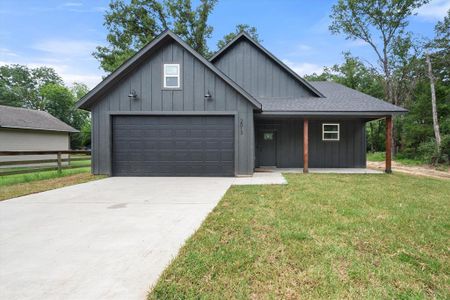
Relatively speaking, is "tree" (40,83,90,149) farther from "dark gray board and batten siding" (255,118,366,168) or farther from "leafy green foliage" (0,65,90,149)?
"dark gray board and batten siding" (255,118,366,168)

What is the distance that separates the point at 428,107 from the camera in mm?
19125

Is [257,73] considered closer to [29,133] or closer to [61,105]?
[29,133]

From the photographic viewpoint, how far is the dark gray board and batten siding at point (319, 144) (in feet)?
40.5

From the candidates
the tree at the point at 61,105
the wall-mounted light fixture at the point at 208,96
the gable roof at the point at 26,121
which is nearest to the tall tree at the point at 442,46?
the wall-mounted light fixture at the point at 208,96

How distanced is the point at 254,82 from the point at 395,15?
17463 millimetres

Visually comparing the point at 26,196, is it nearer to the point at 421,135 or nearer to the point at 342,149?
the point at 342,149

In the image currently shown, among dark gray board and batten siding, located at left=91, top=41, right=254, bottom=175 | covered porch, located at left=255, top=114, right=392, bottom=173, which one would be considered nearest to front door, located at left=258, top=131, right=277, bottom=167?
covered porch, located at left=255, top=114, right=392, bottom=173

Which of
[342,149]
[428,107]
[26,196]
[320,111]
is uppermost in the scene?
[428,107]

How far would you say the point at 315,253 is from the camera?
111 inches

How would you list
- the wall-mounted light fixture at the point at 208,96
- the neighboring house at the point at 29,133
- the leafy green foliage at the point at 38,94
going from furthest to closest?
the leafy green foliage at the point at 38,94 → the neighboring house at the point at 29,133 → the wall-mounted light fixture at the point at 208,96

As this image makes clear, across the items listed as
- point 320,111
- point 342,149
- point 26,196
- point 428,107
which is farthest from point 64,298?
point 428,107

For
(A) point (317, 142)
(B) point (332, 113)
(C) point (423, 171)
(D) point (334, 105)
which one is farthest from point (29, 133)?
(C) point (423, 171)

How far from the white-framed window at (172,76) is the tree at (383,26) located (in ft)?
65.6

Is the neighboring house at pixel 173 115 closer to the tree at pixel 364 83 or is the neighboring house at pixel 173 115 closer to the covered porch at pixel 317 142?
the covered porch at pixel 317 142
